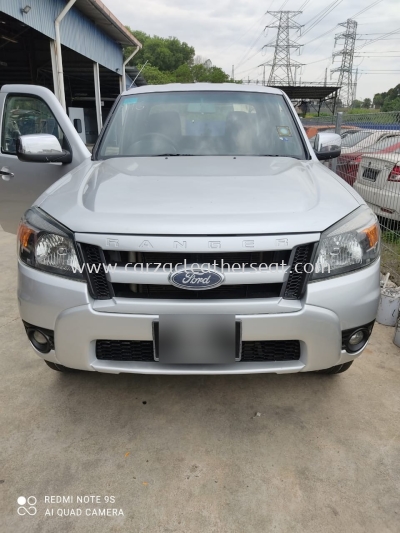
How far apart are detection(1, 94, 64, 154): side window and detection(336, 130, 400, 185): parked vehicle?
372 centimetres

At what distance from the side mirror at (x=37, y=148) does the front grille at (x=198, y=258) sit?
4.97 ft

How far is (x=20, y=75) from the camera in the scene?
631 inches

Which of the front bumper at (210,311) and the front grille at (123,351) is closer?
the front bumper at (210,311)

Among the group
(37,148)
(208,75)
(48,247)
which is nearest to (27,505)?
(48,247)

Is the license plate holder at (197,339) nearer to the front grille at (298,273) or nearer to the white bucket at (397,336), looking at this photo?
the front grille at (298,273)

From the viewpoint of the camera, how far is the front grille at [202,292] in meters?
1.78

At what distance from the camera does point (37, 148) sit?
286 centimetres

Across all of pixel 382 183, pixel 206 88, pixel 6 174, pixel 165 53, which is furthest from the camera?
pixel 165 53

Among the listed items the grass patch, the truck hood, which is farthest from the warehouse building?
the truck hood

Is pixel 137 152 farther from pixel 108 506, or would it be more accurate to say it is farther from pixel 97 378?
pixel 108 506

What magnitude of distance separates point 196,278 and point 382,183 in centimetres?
380

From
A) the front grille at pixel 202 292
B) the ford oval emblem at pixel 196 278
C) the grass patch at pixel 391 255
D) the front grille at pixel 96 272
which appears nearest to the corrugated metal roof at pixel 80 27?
the grass patch at pixel 391 255

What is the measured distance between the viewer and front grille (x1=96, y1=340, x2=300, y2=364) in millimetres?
1871

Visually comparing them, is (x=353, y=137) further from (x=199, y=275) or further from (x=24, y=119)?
(x=199, y=275)
